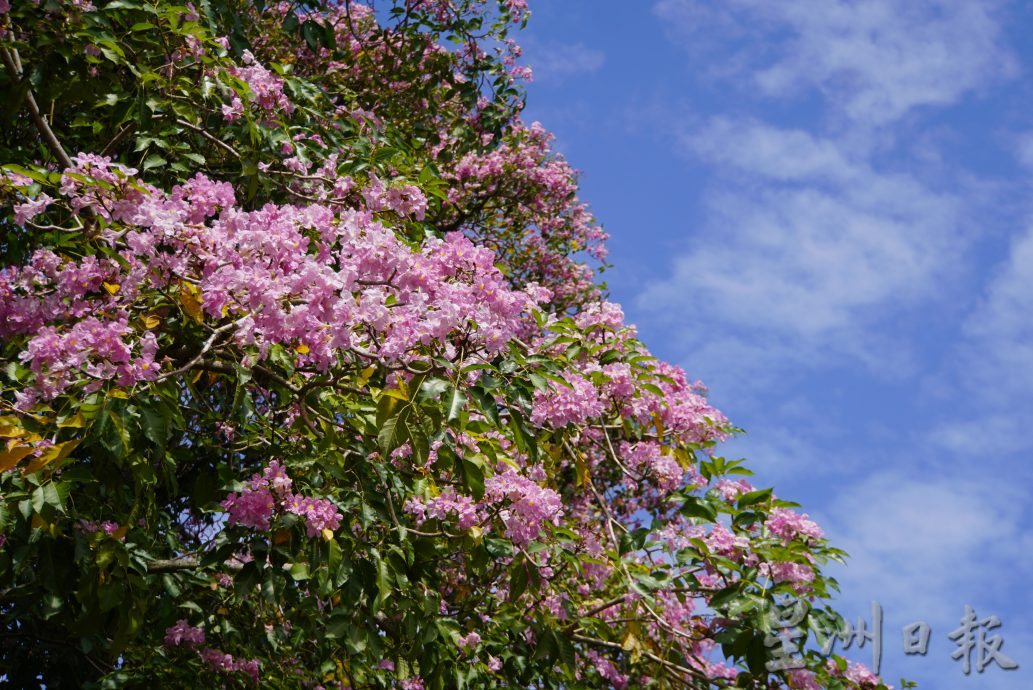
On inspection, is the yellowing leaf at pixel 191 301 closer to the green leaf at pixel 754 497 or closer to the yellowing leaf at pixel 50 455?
the yellowing leaf at pixel 50 455

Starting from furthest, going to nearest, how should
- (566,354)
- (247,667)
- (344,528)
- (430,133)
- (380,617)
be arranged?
(430,133)
(247,667)
(380,617)
(566,354)
(344,528)

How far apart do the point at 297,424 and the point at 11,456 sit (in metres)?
1.26

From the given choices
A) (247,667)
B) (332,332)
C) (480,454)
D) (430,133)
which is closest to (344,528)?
(480,454)

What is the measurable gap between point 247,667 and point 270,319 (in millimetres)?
2505

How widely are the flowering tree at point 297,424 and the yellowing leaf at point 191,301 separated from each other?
0.05ft

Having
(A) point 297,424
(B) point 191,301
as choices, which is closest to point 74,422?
(B) point 191,301

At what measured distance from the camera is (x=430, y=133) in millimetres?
7234

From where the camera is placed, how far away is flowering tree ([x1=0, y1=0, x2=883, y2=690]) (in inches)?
107

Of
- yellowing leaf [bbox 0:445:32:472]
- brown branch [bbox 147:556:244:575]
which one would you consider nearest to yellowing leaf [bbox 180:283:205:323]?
yellowing leaf [bbox 0:445:32:472]

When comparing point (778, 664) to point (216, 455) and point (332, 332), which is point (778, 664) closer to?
point (332, 332)

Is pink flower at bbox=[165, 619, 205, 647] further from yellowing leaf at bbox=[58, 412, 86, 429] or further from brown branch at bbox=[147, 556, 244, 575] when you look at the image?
yellowing leaf at bbox=[58, 412, 86, 429]

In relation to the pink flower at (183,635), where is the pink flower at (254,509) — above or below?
above

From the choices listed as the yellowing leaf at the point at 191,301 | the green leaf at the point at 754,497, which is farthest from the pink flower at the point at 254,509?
the green leaf at the point at 754,497

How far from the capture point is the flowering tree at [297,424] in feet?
8.94
